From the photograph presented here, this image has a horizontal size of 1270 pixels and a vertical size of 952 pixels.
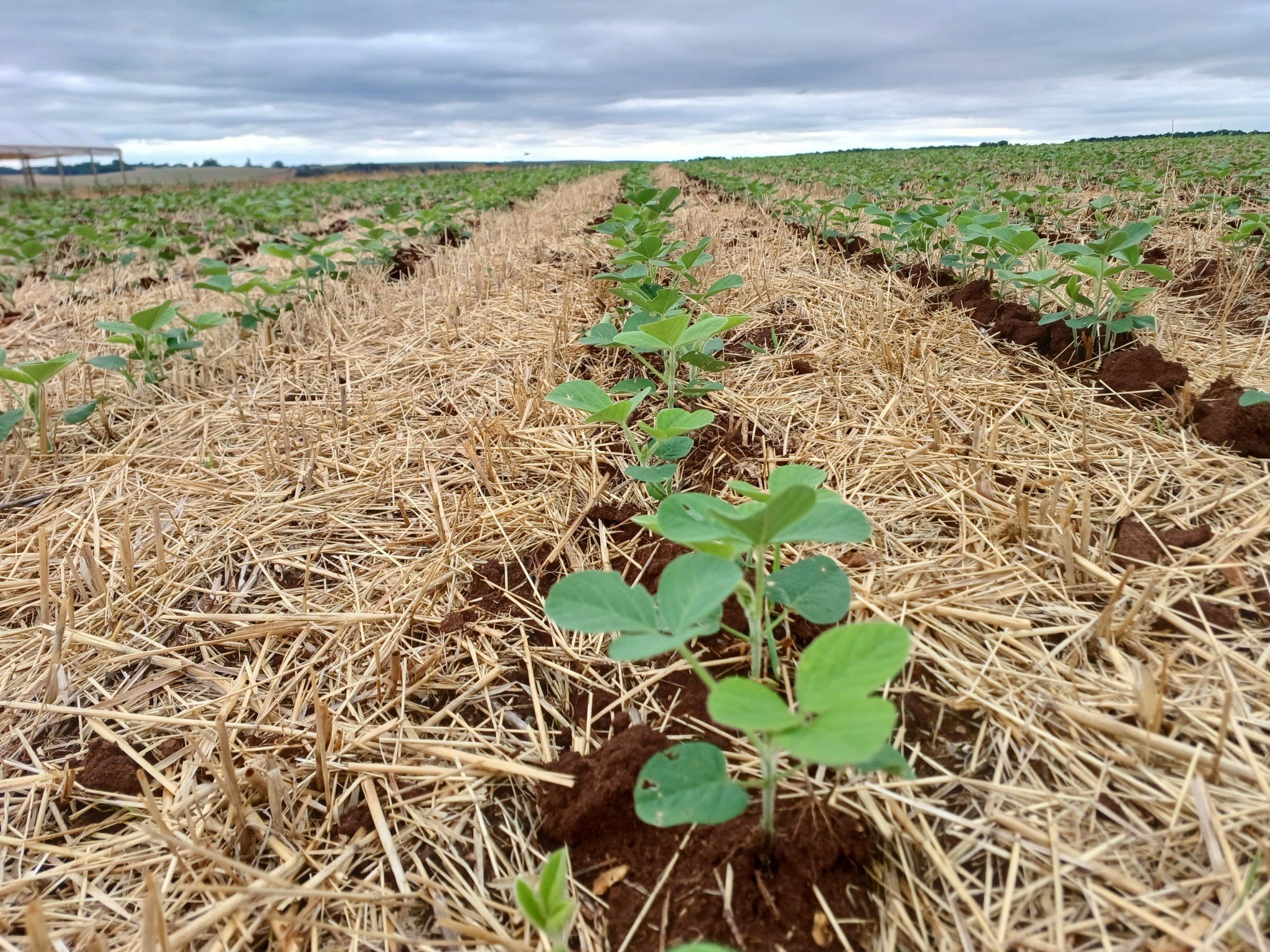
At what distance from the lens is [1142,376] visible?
1963 millimetres

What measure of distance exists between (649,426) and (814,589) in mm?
681

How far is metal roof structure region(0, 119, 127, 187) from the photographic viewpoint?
23.8 metres

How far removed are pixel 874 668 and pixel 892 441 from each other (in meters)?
1.20

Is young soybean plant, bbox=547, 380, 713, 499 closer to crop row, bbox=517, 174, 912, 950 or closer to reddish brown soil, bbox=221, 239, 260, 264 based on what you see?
crop row, bbox=517, 174, 912, 950

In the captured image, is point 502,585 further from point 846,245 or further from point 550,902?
point 846,245

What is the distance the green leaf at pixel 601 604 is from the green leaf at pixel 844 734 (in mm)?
230

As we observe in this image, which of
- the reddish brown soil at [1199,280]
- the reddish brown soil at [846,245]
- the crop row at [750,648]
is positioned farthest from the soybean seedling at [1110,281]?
the reddish brown soil at [846,245]

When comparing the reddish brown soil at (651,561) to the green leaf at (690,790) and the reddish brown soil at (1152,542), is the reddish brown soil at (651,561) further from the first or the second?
the reddish brown soil at (1152,542)

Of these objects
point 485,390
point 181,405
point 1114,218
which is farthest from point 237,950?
point 1114,218

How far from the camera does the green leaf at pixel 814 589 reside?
101cm

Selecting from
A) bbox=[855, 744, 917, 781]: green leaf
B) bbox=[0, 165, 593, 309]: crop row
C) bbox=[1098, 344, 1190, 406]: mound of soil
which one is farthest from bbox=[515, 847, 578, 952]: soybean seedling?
bbox=[0, 165, 593, 309]: crop row

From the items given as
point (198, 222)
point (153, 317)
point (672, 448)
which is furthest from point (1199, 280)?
point (198, 222)

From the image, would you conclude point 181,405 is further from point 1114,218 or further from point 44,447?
point 1114,218

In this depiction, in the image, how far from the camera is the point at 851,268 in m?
3.80
